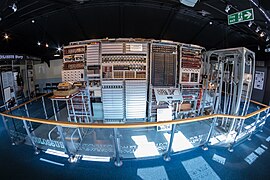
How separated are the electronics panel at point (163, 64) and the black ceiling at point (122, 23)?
2.14m

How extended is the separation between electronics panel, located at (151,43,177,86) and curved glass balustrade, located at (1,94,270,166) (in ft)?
5.31

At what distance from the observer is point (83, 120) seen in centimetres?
446

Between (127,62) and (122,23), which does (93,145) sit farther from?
(122,23)

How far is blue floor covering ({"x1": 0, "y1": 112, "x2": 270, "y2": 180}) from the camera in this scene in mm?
2180

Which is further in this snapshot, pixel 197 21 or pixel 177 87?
pixel 197 21

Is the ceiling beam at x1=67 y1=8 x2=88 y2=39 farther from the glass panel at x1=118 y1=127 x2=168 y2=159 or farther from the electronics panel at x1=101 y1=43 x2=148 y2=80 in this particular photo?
the glass panel at x1=118 y1=127 x2=168 y2=159

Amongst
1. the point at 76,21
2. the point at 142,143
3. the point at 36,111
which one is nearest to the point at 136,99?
the point at 142,143

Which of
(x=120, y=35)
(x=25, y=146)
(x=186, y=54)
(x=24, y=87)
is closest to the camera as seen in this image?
(x=25, y=146)

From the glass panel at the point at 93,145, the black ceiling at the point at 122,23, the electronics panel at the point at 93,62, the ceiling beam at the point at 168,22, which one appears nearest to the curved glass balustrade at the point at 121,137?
the glass panel at the point at 93,145

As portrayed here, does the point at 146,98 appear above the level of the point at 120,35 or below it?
below

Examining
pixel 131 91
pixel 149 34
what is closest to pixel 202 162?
pixel 131 91

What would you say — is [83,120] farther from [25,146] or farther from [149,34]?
[149,34]

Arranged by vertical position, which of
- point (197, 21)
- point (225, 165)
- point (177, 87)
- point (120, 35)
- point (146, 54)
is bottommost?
point (225, 165)

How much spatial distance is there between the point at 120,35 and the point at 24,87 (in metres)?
6.95
